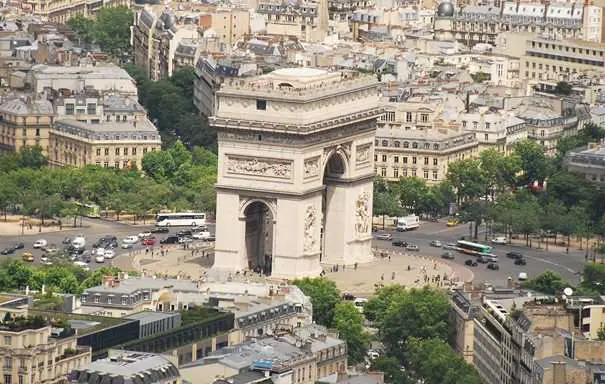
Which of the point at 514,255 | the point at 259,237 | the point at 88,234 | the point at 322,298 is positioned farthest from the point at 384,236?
the point at 322,298

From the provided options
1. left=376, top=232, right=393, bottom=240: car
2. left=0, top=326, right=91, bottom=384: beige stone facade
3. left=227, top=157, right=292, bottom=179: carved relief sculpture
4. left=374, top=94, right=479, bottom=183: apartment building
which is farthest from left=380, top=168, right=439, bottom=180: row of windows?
left=0, top=326, right=91, bottom=384: beige stone facade

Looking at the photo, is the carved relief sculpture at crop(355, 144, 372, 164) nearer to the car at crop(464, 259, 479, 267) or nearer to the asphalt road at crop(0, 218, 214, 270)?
the car at crop(464, 259, 479, 267)

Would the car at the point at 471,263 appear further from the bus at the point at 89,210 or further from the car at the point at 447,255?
the bus at the point at 89,210

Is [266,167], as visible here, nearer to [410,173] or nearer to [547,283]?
[547,283]

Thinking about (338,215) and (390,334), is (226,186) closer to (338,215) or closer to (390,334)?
(338,215)

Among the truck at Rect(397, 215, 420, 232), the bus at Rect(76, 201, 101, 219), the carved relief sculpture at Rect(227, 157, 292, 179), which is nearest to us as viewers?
the carved relief sculpture at Rect(227, 157, 292, 179)
